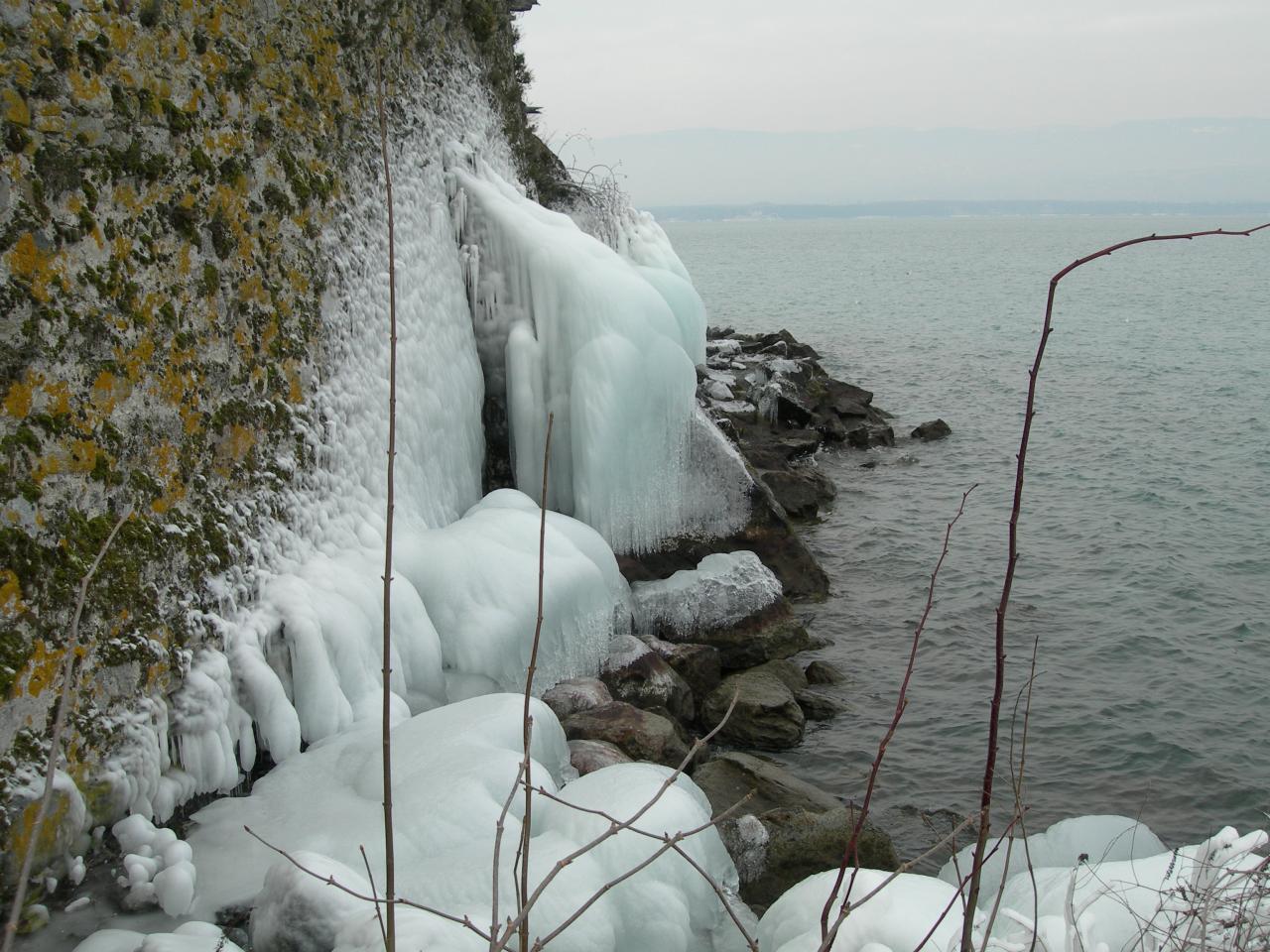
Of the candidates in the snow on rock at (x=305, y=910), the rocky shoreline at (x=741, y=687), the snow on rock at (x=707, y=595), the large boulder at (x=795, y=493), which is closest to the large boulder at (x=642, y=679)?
the rocky shoreline at (x=741, y=687)

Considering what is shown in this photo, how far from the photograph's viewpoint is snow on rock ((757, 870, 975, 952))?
405cm

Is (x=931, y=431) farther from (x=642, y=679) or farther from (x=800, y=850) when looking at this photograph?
(x=800, y=850)

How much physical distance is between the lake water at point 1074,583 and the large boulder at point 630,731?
64.9 inches

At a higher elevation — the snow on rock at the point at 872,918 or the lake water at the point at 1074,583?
the snow on rock at the point at 872,918

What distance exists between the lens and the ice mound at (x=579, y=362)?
815cm

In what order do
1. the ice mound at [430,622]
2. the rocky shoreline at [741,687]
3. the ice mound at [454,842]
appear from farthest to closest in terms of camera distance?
1. the rocky shoreline at [741,687]
2. the ice mound at [430,622]
3. the ice mound at [454,842]

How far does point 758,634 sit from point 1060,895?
15.3 feet

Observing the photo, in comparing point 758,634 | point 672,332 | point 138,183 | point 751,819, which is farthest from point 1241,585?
point 138,183

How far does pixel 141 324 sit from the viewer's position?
470 centimetres

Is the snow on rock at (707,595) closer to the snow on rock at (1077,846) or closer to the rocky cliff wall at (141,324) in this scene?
the snow on rock at (1077,846)

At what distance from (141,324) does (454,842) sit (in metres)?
2.64

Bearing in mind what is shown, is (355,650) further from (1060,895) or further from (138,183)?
(1060,895)

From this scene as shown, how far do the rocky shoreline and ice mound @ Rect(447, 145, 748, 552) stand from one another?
2.34 ft

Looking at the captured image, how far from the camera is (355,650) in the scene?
5398 mm
